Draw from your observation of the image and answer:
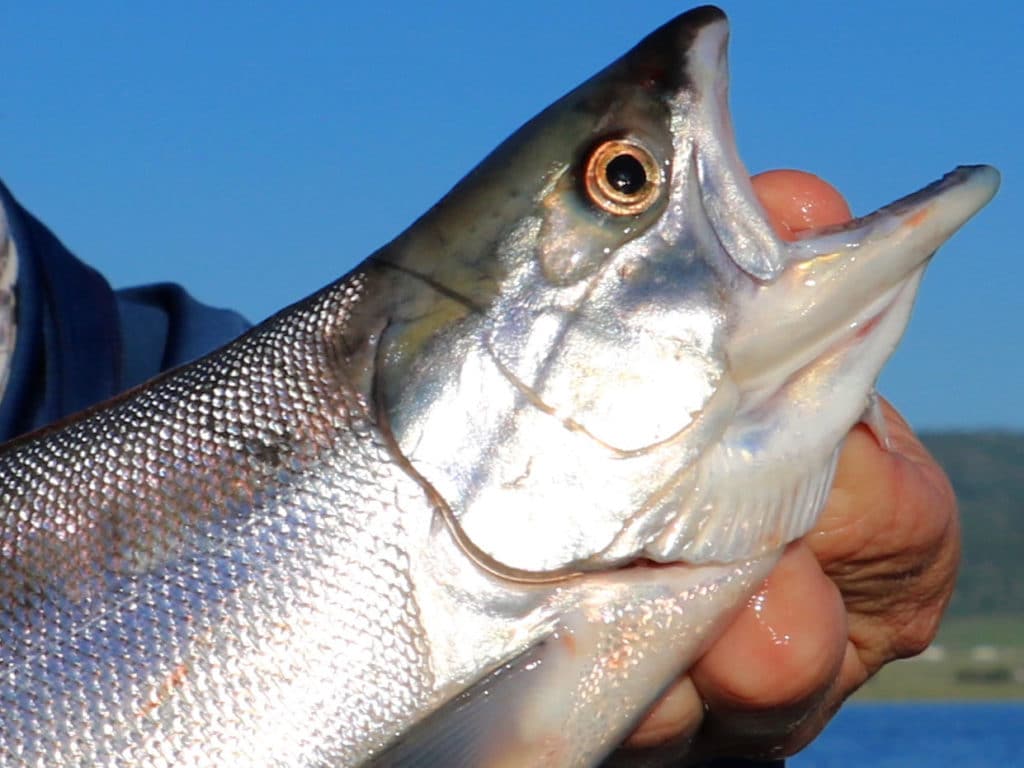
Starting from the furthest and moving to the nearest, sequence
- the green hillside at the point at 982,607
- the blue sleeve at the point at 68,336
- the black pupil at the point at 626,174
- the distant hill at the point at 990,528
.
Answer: the distant hill at the point at 990,528 → the green hillside at the point at 982,607 → the blue sleeve at the point at 68,336 → the black pupil at the point at 626,174

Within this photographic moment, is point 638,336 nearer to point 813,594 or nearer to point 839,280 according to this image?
point 839,280

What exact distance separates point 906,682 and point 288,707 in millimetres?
114199

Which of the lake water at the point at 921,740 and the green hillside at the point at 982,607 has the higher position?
the lake water at the point at 921,740

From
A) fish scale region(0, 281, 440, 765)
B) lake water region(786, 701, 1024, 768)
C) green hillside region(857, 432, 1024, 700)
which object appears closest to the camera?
fish scale region(0, 281, 440, 765)

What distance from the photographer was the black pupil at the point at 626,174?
332 centimetres

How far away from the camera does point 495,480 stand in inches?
124

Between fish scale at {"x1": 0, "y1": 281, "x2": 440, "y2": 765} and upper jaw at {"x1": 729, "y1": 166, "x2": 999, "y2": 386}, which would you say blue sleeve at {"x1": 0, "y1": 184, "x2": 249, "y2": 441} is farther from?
upper jaw at {"x1": 729, "y1": 166, "x2": 999, "y2": 386}

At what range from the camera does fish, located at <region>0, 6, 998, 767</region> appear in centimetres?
310

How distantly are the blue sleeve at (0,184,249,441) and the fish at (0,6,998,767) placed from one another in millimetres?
1600

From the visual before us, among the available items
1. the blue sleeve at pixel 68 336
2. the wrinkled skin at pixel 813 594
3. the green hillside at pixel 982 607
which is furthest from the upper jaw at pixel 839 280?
the green hillside at pixel 982 607

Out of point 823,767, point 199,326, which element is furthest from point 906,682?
point 199,326

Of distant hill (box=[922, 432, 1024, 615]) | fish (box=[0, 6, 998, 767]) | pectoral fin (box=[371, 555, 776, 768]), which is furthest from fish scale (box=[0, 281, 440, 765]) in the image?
distant hill (box=[922, 432, 1024, 615])

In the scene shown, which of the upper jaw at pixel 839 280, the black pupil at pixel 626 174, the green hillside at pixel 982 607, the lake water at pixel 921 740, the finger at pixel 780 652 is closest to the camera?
the upper jaw at pixel 839 280

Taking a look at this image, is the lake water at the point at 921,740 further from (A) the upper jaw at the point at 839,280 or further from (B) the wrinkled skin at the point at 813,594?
(A) the upper jaw at the point at 839,280
